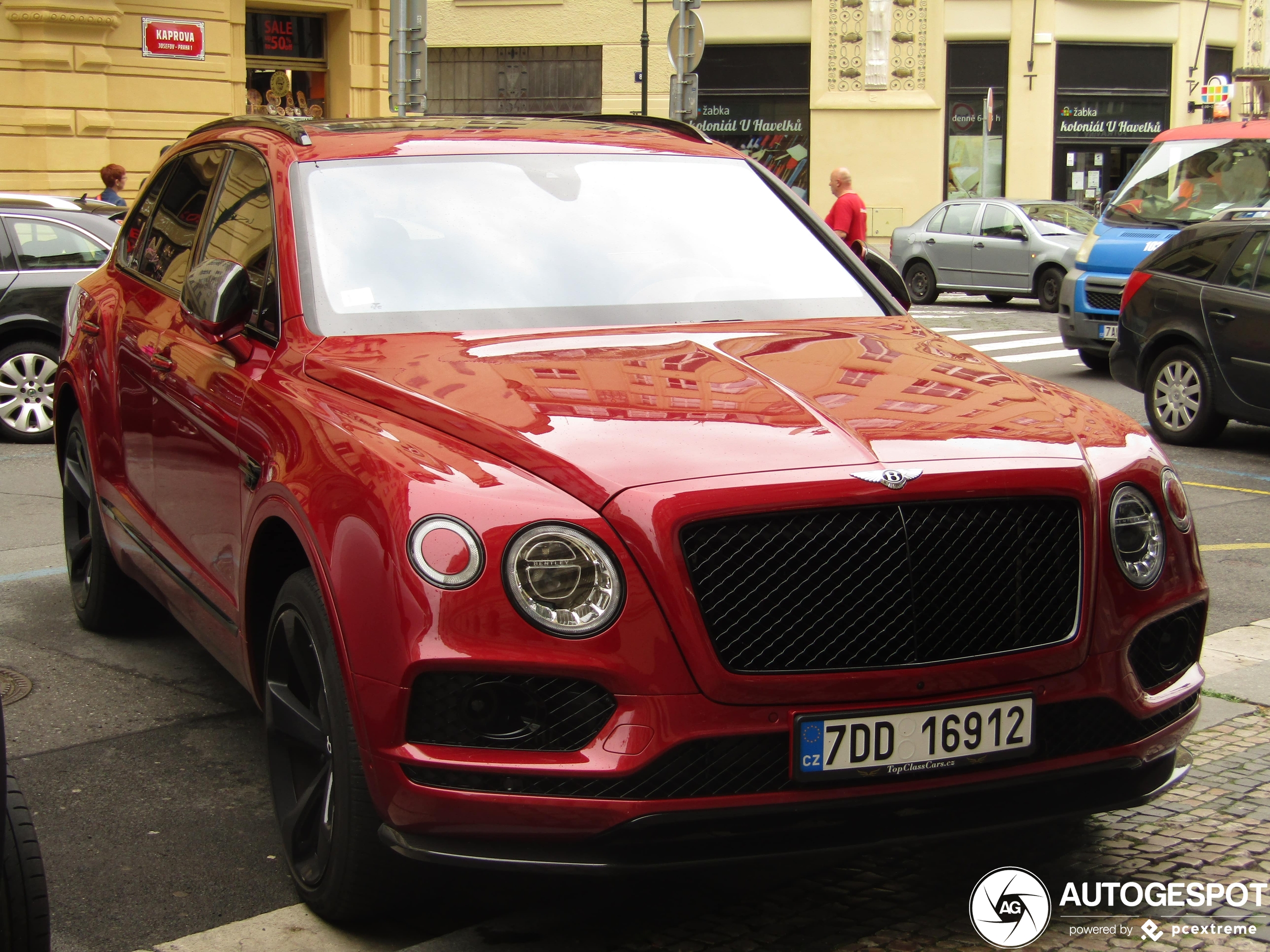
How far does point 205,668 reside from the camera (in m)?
5.45

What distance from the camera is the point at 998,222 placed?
897 inches

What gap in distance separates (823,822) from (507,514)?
838mm

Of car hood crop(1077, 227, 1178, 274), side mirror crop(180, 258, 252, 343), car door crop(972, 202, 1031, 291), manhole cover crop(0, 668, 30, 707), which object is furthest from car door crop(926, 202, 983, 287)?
side mirror crop(180, 258, 252, 343)

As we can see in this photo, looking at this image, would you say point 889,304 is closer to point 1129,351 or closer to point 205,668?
point 205,668

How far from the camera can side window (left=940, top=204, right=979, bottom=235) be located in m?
23.3

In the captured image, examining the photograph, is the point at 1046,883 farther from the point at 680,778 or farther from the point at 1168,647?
the point at 680,778

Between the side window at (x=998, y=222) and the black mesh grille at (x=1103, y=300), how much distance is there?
8189mm

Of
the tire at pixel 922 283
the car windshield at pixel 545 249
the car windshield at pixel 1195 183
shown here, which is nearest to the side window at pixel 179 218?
the car windshield at pixel 545 249

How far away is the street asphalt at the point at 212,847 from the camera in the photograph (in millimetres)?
3398

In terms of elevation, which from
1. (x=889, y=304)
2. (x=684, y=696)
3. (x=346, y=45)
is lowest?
(x=684, y=696)

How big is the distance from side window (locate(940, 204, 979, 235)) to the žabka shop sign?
1136cm

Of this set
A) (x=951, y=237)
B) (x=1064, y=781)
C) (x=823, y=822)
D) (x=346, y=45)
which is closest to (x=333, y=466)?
(x=823, y=822)

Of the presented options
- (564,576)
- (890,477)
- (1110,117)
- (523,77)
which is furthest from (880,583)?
(523,77)

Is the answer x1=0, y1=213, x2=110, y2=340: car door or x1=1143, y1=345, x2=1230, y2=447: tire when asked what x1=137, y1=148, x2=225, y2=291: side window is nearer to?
x1=0, y1=213, x2=110, y2=340: car door
